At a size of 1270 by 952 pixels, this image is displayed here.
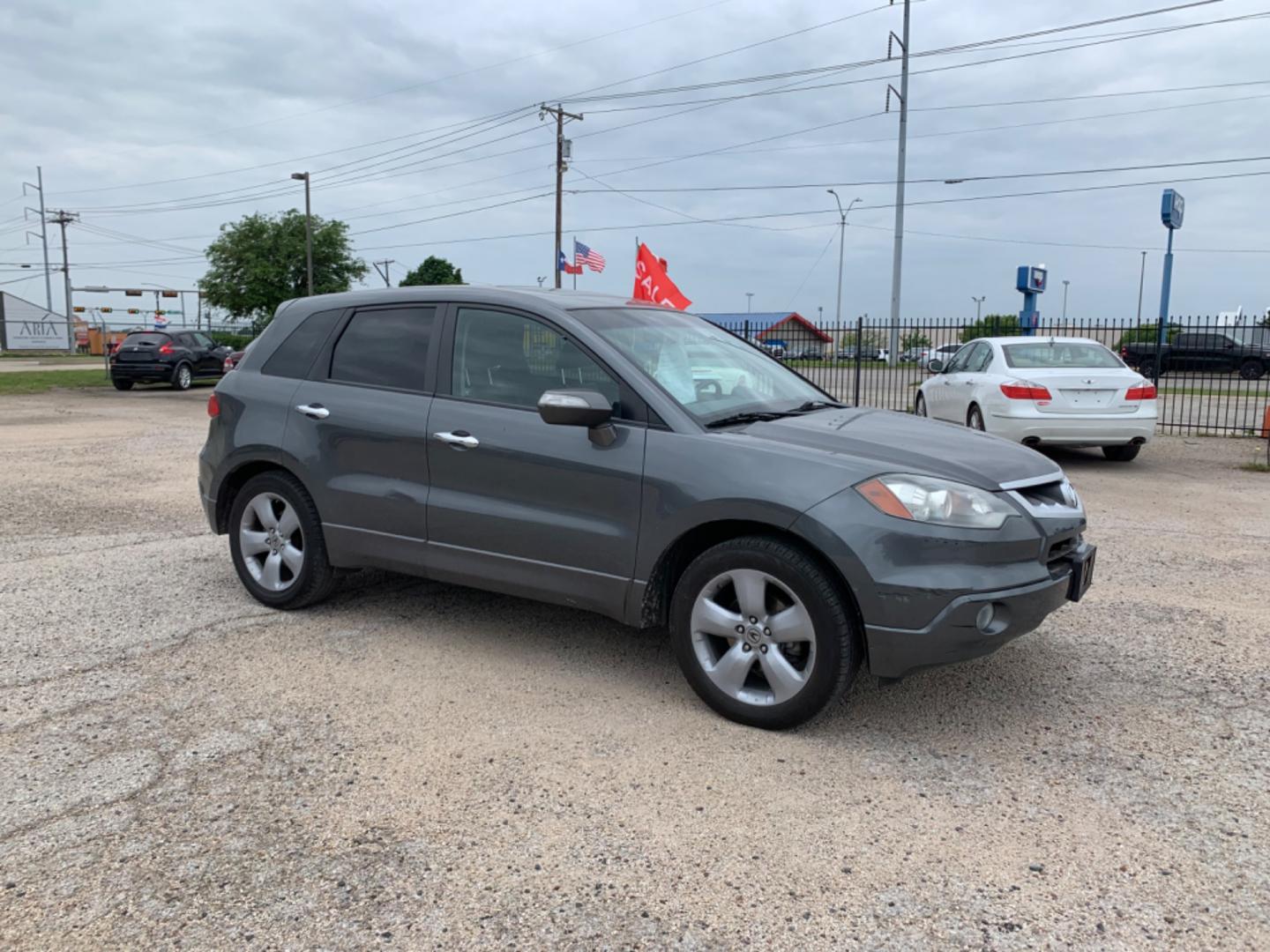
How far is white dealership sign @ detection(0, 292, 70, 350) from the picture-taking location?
55.2 m

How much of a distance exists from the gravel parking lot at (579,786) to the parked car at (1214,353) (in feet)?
71.6

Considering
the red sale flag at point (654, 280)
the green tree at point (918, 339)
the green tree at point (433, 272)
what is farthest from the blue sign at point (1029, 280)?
the green tree at point (433, 272)

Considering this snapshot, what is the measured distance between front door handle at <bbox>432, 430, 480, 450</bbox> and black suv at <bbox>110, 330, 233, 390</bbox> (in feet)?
70.0

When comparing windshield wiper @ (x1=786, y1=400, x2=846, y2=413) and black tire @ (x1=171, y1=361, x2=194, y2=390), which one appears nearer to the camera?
windshield wiper @ (x1=786, y1=400, x2=846, y2=413)

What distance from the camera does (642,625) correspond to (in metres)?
4.13

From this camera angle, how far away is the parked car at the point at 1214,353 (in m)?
25.0

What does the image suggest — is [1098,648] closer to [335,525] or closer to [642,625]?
[642,625]

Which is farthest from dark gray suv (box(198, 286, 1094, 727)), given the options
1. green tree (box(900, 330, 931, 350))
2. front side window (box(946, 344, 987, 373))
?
green tree (box(900, 330, 931, 350))

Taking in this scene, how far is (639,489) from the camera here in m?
3.98

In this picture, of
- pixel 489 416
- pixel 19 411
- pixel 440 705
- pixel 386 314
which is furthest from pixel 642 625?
pixel 19 411

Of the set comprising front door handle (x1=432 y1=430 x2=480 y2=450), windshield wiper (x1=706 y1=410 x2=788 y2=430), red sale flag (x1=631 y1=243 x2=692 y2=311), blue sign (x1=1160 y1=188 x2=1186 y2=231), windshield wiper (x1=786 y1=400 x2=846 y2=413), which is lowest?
front door handle (x1=432 y1=430 x2=480 y2=450)

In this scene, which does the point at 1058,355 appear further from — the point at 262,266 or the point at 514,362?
the point at 262,266

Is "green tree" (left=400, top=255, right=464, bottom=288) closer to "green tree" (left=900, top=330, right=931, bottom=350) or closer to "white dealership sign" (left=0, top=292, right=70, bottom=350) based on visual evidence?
"white dealership sign" (left=0, top=292, right=70, bottom=350)

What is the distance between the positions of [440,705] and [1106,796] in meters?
2.54
